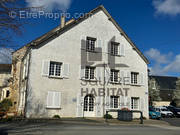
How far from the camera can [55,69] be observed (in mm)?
18250

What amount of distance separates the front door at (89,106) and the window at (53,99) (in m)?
2.77

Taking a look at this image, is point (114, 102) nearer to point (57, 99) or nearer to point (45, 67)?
point (57, 99)

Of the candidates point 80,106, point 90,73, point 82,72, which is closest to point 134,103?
point 90,73

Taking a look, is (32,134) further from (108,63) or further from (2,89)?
(2,89)

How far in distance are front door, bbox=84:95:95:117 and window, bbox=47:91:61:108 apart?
2770 millimetres

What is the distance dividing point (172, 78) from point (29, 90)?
42.0m

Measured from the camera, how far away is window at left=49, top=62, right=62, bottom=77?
18.2m

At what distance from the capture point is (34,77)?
17.2 m

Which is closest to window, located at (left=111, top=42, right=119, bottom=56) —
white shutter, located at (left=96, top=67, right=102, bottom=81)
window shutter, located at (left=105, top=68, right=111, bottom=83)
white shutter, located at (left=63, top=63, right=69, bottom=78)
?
window shutter, located at (left=105, top=68, right=111, bottom=83)

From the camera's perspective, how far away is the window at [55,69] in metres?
18.2

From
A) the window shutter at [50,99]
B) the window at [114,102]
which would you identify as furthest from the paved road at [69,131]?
the window at [114,102]

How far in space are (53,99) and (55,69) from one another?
274 cm

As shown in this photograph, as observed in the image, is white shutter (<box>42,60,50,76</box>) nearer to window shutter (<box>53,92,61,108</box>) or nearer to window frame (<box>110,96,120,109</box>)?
window shutter (<box>53,92,61,108</box>)

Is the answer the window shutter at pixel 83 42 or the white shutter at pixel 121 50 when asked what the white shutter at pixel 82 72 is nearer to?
the window shutter at pixel 83 42
